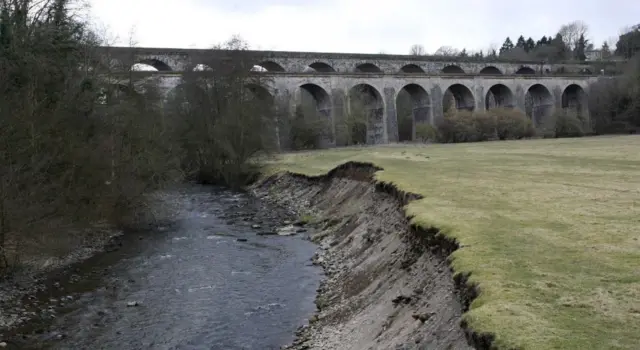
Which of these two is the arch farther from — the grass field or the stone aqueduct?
the grass field

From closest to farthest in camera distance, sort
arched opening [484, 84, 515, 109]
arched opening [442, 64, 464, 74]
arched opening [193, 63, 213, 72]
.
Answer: arched opening [193, 63, 213, 72] → arched opening [484, 84, 515, 109] → arched opening [442, 64, 464, 74]

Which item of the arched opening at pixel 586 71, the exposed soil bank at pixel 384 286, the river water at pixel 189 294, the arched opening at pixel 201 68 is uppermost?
the arched opening at pixel 586 71

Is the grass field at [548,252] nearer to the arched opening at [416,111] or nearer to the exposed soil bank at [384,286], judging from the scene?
the exposed soil bank at [384,286]

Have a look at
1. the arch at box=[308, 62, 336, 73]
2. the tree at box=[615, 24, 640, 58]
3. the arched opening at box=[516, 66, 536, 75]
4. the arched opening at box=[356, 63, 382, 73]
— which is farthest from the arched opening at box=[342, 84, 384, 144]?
the tree at box=[615, 24, 640, 58]

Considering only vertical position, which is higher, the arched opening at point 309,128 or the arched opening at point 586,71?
the arched opening at point 586,71

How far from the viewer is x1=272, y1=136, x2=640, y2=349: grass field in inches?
269

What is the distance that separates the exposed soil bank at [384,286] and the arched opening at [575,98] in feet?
256

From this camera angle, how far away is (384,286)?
12.8 meters

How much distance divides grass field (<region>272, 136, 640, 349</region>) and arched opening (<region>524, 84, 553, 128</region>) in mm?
70226

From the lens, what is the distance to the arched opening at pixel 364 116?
68175 mm

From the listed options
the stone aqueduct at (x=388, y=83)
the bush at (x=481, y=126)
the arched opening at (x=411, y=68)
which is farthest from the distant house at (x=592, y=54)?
the bush at (x=481, y=126)

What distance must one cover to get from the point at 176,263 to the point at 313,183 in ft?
54.9

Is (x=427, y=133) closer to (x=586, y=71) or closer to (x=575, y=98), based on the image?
(x=575, y=98)

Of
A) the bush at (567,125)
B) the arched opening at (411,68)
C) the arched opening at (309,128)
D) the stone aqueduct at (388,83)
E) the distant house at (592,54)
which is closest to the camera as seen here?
the arched opening at (309,128)
